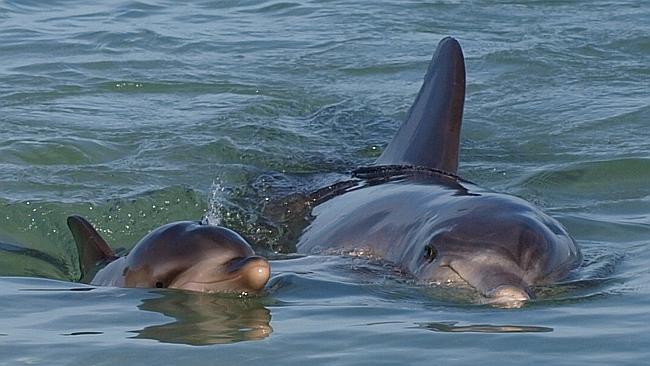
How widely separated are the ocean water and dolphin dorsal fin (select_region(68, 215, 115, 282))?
0.68ft

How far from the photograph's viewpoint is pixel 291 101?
1154 cm

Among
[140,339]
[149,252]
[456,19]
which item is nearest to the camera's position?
[140,339]

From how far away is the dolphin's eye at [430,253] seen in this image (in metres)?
6.22

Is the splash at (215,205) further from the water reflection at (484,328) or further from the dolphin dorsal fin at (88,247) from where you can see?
the water reflection at (484,328)

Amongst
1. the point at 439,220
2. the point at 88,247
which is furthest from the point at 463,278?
the point at 88,247

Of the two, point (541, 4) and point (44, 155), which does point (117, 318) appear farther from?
point (541, 4)

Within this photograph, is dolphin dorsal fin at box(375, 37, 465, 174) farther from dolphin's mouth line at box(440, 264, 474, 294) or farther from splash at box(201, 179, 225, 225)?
dolphin's mouth line at box(440, 264, 474, 294)

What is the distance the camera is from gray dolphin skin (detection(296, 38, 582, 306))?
6.07 metres

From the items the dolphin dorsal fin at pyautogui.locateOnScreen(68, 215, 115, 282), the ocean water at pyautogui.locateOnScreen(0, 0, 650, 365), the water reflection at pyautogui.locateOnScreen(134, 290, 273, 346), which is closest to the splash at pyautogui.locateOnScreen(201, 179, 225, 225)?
the ocean water at pyautogui.locateOnScreen(0, 0, 650, 365)

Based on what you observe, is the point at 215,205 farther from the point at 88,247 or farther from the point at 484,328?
the point at 484,328

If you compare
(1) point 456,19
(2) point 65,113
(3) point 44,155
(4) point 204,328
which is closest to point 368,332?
(4) point 204,328

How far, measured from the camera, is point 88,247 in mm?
6852

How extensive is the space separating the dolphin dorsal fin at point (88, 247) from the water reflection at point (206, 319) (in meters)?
0.89

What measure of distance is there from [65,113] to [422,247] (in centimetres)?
524
